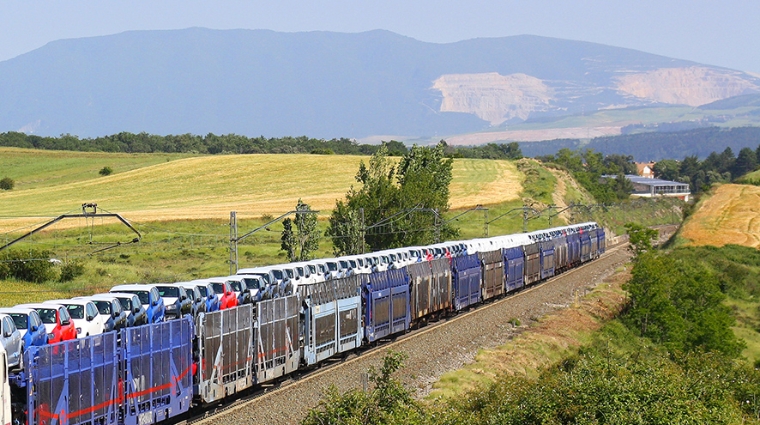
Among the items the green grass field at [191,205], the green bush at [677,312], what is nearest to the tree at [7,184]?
the green grass field at [191,205]

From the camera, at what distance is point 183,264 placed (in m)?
81.3

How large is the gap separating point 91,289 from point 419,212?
98.5 feet

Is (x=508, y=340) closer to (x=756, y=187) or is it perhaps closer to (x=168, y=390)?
(x=168, y=390)

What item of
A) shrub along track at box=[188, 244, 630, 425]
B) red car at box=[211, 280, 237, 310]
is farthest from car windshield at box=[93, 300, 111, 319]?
red car at box=[211, 280, 237, 310]

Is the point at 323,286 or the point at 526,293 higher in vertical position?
the point at 323,286

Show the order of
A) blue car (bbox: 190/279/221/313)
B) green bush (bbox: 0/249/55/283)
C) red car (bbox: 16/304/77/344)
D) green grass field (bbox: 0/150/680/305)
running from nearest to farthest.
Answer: red car (bbox: 16/304/77/344) < blue car (bbox: 190/279/221/313) < green bush (bbox: 0/249/55/283) < green grass field (bbox: 0/150/680/305)

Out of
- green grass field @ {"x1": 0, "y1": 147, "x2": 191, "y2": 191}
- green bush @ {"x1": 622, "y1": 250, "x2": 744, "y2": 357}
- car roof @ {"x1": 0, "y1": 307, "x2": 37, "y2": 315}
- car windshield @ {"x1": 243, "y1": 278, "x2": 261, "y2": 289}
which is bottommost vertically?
green bush @ {"x1": 622, "y1": 250, "x2": 744, "y2": 357}

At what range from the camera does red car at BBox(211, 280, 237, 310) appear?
100 feet

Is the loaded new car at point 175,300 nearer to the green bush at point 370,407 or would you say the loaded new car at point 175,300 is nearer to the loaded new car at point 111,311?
the loaded new car at point 111,311

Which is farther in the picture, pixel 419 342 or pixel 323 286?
pixel 419 342

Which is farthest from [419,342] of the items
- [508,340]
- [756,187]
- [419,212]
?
[756,187]

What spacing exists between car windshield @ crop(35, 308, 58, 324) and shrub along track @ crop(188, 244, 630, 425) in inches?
287

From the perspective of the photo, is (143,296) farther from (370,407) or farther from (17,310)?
(370,407)

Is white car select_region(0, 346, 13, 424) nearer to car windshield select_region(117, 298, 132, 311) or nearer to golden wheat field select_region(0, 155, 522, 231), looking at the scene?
car windshield select_region(117, 298, 132, 311)
